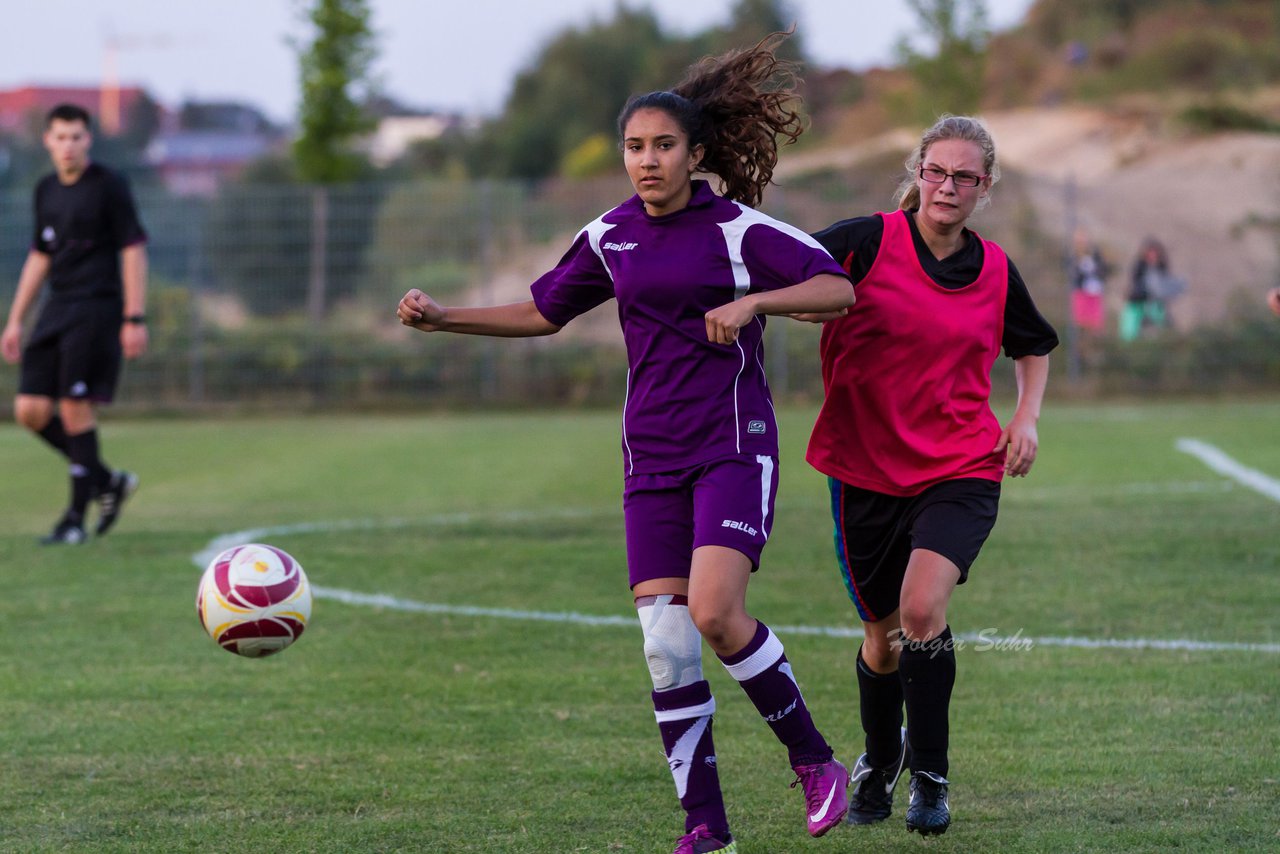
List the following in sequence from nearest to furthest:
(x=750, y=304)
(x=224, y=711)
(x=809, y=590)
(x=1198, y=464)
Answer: (x=750, y=304) → (x=224, y=711) → (x=809, y=590) → (x=1198, y=464)

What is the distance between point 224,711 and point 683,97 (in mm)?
2539

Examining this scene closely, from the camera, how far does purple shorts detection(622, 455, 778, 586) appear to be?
13.0 feet

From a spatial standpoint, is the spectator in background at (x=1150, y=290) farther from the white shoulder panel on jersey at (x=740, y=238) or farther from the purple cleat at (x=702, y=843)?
the purple cleat at (x=702, y=843)

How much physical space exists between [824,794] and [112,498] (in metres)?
6.43

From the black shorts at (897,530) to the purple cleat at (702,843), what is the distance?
91 cm

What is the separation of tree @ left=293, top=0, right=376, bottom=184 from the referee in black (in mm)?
14923

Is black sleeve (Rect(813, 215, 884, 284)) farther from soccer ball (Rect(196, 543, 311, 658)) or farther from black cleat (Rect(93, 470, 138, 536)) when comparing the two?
black cleat (Rect(93, 470, 138, 536))

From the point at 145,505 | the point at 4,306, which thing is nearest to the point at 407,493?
the point at 145,505

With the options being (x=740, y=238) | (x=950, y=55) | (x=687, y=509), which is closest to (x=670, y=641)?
(x=687, y=509)

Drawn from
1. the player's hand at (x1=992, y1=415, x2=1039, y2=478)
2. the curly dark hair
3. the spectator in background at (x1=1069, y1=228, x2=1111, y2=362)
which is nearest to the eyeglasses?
the curly dark hair

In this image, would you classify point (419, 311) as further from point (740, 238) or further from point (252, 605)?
point (252, 605)

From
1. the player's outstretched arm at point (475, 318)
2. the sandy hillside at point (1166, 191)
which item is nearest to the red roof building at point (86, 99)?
the sandy hillside at point (1166, 191)

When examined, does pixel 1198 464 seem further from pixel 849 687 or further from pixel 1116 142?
pixel 1116 142

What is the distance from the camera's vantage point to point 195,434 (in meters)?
17.8
